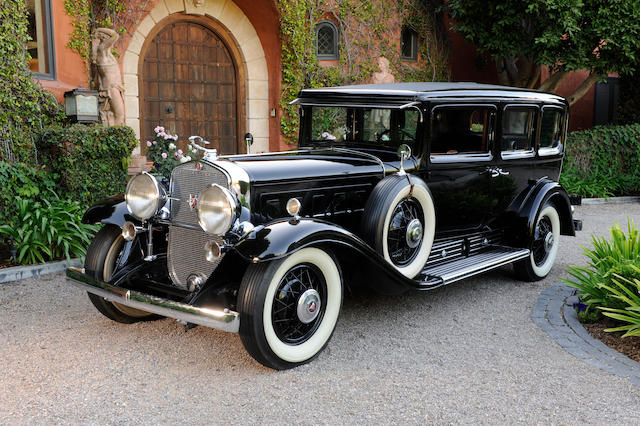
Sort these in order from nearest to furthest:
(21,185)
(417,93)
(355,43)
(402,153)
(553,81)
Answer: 1. (402,153)
2. (417,93)
3. (21,185)
4. (355,43)
5. (553,81)

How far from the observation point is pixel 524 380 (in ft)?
10.6

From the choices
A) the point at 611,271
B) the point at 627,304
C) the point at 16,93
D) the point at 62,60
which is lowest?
the point at 627,304

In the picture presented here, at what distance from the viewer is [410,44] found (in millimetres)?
11906

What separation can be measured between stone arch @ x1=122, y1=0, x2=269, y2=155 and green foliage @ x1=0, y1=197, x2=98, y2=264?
139 inches

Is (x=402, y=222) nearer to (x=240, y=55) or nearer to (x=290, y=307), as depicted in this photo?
(x=290, y=307)

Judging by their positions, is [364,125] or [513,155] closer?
[364,125]

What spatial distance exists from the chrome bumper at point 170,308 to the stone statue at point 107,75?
565 centimetres

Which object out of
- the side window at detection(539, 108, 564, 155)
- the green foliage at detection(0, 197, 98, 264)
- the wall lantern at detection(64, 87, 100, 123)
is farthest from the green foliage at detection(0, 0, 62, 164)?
the side window at detection(539, 108, 564, 155)

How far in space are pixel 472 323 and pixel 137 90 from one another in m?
7.02

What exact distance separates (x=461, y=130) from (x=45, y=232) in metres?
4.02

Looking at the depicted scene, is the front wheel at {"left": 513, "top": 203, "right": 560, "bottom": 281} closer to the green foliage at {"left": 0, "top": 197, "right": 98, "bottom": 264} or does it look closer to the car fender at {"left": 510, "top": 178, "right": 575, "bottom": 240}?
the car fender at {"left": 510, "top": 178, "right": 575, "bottom": 240}

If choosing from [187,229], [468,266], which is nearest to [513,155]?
[468,266]

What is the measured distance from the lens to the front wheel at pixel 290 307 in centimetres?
310

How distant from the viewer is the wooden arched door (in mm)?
9438
